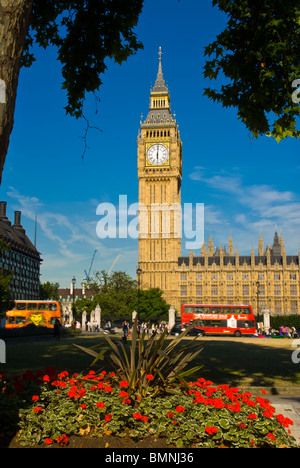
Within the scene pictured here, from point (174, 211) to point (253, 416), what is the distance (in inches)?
3784

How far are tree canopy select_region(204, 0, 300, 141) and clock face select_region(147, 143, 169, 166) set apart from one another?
9306 centimetres

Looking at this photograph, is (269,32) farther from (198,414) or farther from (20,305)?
(20,305)

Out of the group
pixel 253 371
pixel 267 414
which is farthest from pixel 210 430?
pixel 253 371

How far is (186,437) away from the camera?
17.3 ft

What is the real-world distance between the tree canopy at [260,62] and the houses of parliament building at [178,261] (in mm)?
83512

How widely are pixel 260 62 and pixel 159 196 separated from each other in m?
92.5

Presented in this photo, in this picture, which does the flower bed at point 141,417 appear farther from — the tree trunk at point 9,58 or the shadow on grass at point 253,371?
the shadow on grass at point 253,371

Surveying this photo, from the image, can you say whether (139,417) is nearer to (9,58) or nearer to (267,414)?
(267,414)

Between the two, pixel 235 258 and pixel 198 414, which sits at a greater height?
pixel 235 258

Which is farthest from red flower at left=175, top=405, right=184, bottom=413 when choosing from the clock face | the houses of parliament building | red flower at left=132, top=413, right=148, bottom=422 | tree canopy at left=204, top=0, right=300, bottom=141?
the clock face

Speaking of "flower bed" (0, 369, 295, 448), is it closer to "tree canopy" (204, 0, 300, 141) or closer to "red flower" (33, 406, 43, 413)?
"red flower" (33, 406, 43, 413)

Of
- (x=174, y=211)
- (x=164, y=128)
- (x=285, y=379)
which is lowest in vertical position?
(x=285, y=379)
